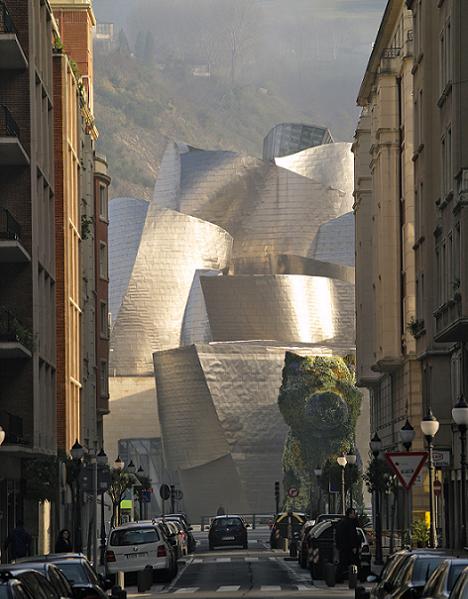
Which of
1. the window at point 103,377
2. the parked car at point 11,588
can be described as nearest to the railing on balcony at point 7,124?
the parked car at point 11,588

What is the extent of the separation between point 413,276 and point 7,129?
24978 millimetres

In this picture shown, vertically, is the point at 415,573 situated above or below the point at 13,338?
below

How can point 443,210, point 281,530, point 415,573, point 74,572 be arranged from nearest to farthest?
point 415,573
point 74,572
point 443,210
point 281,530

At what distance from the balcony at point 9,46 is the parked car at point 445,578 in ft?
124

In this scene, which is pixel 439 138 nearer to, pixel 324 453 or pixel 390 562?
pixel 390 562

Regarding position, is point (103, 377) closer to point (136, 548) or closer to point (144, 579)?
point (136, 548)

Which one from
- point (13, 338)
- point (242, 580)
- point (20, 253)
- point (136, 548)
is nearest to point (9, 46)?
point (20, 253)

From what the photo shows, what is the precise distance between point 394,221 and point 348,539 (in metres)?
42.7

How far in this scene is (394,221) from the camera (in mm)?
84688

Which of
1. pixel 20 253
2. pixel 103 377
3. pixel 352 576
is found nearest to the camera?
pixel 352 576

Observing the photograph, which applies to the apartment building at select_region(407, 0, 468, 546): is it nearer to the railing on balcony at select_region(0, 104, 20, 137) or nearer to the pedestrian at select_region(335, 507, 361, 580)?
the pedestrian at select_region(335, 507, 361, 580)

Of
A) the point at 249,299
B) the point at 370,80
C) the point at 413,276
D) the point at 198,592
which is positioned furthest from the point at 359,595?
the point at 249,299

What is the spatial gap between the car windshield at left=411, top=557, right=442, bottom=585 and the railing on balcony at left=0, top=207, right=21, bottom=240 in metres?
35.6

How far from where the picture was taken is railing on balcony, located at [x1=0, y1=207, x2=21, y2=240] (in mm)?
58812
